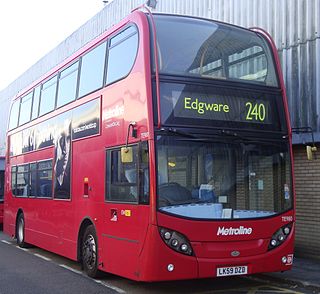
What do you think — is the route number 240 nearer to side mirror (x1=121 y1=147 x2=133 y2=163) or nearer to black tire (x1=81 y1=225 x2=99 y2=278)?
side mirror (x1=121 y1=147 x2=133 y2=163)

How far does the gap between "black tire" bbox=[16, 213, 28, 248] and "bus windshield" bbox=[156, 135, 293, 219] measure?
7718 mm

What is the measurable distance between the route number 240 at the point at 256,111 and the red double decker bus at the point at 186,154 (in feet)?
0.05

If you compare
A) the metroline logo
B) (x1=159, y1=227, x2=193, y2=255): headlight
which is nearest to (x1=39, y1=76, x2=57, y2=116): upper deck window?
(x1=159, y1=227, x2=193, y2=255): headlight

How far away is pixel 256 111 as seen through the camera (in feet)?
24.5

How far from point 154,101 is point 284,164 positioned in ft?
7.52

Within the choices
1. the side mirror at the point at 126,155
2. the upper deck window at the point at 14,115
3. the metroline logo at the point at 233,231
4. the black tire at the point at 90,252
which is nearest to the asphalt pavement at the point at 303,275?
the metroline logo at the point at 233,231

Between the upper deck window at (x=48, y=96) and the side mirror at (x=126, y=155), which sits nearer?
the side mirror at (x=126, y=155)

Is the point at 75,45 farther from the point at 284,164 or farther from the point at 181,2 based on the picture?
the point at 284,164

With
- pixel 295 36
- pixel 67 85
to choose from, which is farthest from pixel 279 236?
Answer: pixel 67 85

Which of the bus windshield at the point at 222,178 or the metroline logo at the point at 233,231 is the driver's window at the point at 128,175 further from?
the metroline logo at the point at 233,231

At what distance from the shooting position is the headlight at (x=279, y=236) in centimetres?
721

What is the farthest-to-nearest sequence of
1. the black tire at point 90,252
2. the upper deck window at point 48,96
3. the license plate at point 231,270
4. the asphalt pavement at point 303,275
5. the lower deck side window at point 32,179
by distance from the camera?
the upper deck window at point 48,96 < the lower deck side window at point 32,179 < the black tire at point 90,252 < the asphalt pavement at point 303,275 < the license plate at point 231,270

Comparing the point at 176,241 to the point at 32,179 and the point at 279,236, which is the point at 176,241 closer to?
the point at 279,236

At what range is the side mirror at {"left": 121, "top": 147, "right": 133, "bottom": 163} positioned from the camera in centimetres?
719
